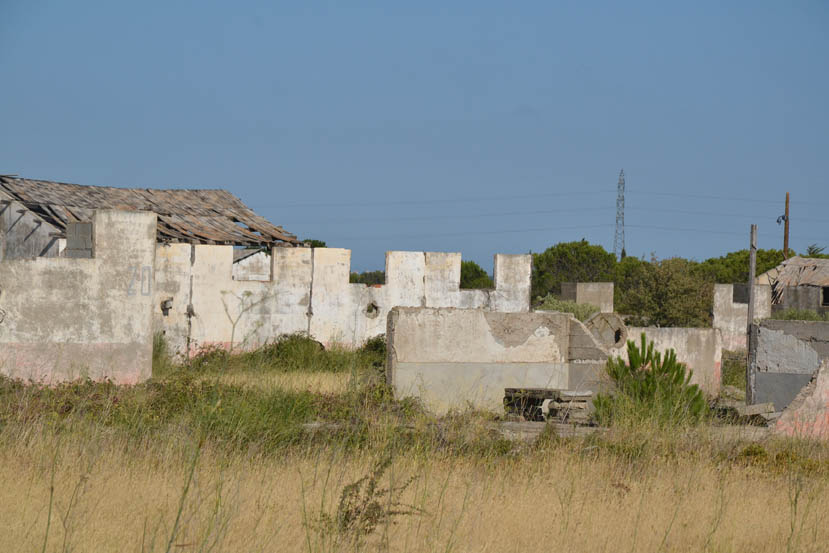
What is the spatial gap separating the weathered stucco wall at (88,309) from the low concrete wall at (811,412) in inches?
376

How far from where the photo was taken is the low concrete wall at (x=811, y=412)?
10305mm

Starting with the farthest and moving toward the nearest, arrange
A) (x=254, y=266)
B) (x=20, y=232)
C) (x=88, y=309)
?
(x=254, y=266) < (x=20, y=232) < (x=88, y=309)

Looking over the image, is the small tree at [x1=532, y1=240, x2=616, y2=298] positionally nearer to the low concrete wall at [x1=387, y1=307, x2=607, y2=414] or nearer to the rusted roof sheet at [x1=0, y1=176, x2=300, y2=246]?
the rusted roof sheet at [x1=0, y1=176, x2=300, y2=246]

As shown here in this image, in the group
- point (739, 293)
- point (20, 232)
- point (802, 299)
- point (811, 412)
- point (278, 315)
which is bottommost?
point (811, 412)

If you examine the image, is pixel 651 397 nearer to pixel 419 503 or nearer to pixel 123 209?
pixel 419 503

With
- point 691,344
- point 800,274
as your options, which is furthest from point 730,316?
point 691,344

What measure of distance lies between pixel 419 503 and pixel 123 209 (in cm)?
1606

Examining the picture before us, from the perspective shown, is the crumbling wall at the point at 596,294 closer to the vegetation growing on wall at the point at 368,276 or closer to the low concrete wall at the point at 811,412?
the low concrete wall at the point at 811,412

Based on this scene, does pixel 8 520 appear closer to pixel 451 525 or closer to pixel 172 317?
pixel 451 525

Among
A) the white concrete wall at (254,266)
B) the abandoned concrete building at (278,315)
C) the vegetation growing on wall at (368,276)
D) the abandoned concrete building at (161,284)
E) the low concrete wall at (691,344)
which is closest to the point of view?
the abandoned concrete building at (278,315)

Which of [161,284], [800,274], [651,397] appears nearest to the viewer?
[651,397]

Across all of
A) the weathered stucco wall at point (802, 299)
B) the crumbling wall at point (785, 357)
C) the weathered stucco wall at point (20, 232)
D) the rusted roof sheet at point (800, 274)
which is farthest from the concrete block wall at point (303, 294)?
the rusted roof sheet at point (800, 274)

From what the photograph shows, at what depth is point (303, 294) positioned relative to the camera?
20.1 m

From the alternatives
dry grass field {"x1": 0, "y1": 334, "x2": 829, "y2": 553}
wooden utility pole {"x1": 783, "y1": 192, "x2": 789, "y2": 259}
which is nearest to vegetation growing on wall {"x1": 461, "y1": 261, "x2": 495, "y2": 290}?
wooden utility pole {"x1": 783, "y1": 192, "x2": 789, "y2": 259}
